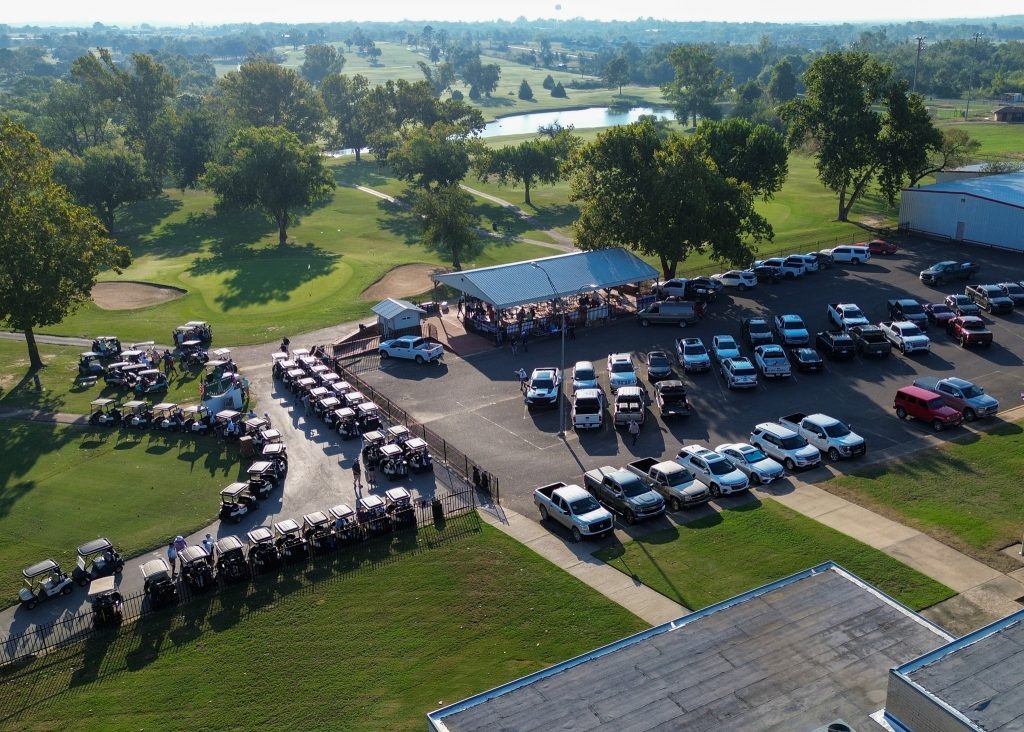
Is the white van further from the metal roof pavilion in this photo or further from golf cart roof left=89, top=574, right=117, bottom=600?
golf cart roof left=89, top=574, right=117, bottom=600

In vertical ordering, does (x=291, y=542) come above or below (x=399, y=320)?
below

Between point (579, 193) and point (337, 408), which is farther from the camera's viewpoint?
point (579, 193)

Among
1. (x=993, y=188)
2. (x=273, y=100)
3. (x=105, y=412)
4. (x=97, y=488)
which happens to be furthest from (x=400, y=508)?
(x=273, y=100)

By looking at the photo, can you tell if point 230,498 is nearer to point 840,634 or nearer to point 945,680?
point 840,634

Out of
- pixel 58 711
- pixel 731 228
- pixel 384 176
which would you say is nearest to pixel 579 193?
pixel 731 228

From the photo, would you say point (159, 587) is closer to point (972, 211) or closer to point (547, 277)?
point (547, 277)

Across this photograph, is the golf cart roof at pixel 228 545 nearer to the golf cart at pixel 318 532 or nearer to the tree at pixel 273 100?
the golf cart at pixel 318 532
